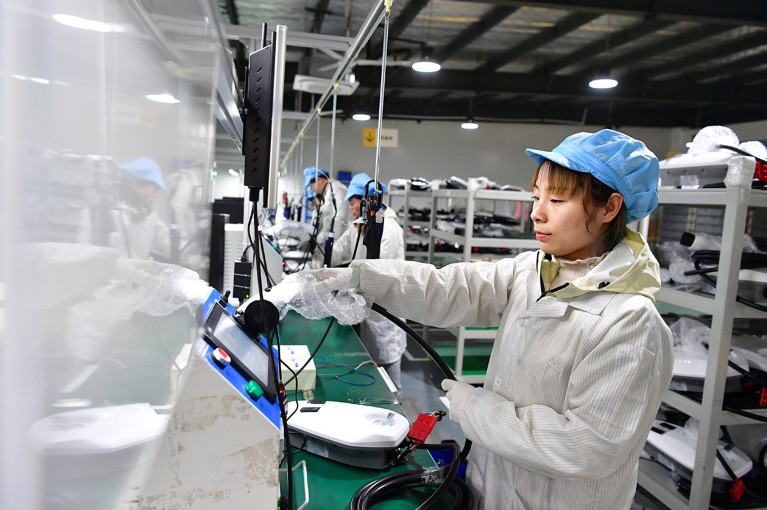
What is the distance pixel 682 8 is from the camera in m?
4.17

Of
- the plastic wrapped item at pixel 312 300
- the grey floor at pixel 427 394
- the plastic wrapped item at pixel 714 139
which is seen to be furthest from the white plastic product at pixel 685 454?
the plastic wrapped item at pixel 312 300

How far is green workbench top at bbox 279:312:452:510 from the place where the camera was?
1.10m

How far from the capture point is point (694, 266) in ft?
6.95

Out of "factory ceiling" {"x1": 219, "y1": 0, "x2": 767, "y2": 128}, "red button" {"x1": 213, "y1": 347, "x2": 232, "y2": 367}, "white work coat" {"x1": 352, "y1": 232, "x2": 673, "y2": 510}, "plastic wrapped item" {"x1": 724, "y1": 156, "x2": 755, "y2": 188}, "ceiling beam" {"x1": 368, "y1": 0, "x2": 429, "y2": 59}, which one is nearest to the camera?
"red button" {"x1": 213, "y1": 347, "x2": 232, "y2": 367}

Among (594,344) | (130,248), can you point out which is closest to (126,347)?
(130,248)

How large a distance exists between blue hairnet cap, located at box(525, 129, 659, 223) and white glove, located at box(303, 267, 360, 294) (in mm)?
506

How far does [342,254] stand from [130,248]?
3138mm

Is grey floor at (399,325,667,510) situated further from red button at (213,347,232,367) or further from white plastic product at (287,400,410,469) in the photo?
red button at (213,347,232,367)

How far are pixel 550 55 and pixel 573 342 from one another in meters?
6.69

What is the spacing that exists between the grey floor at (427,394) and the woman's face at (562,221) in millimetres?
1500

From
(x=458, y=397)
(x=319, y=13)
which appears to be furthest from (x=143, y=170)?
(x=319, y=13)

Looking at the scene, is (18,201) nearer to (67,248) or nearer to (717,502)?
(67,248)

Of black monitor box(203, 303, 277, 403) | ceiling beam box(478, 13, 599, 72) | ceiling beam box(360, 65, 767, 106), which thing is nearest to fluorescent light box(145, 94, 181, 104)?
black monitor box(203, 303, 277, 403)

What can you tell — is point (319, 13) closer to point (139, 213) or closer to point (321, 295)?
point (321, 295)
